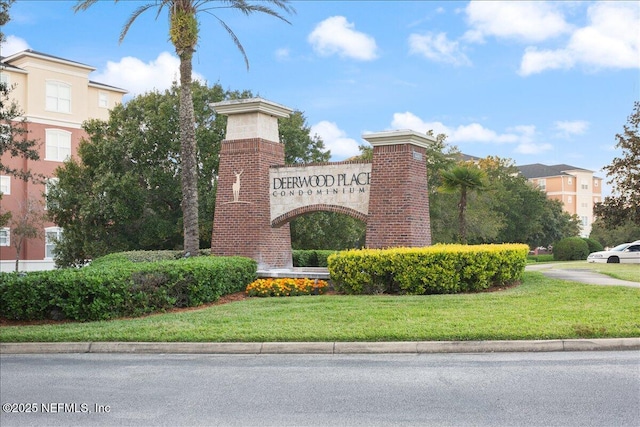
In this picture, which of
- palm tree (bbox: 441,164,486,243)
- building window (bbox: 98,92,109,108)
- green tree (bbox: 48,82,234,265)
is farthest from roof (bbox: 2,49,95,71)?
palm tree (bbox: 441,164,486,243)

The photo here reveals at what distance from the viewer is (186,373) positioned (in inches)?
364

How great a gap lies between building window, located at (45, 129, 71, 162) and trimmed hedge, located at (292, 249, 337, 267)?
2504cm

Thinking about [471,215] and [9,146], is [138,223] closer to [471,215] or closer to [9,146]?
[9,146]

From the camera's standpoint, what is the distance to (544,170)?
9456 centimetres

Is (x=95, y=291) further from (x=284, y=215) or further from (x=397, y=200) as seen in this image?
(x=397, y=200)

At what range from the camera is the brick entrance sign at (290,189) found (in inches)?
716

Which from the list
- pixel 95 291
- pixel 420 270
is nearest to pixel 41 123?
pixel 95 291

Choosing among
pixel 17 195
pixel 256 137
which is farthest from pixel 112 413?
pixel 17 195

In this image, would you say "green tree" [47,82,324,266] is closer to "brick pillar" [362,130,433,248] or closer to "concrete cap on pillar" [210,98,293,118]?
"concrete cap on pillar" [210,98,293,118]

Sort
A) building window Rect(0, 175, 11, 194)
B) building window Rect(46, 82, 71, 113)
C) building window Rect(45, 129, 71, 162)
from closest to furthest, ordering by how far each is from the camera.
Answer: building window Rect(0, 175, 11, 194)
building window Rect(45, 129, 71, 162)
building window Rect(46, 82, 71, 113)

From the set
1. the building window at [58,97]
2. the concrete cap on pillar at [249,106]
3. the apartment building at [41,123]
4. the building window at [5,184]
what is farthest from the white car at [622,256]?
the building window at [5,184]

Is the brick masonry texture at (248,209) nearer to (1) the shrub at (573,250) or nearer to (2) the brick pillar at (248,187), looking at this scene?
(2) the brick pillar at (248,187)

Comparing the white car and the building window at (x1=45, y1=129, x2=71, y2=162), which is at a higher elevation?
the building window at (x1=45, y1=129, x2=71, y2=162)

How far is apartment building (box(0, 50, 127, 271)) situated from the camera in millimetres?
42656
